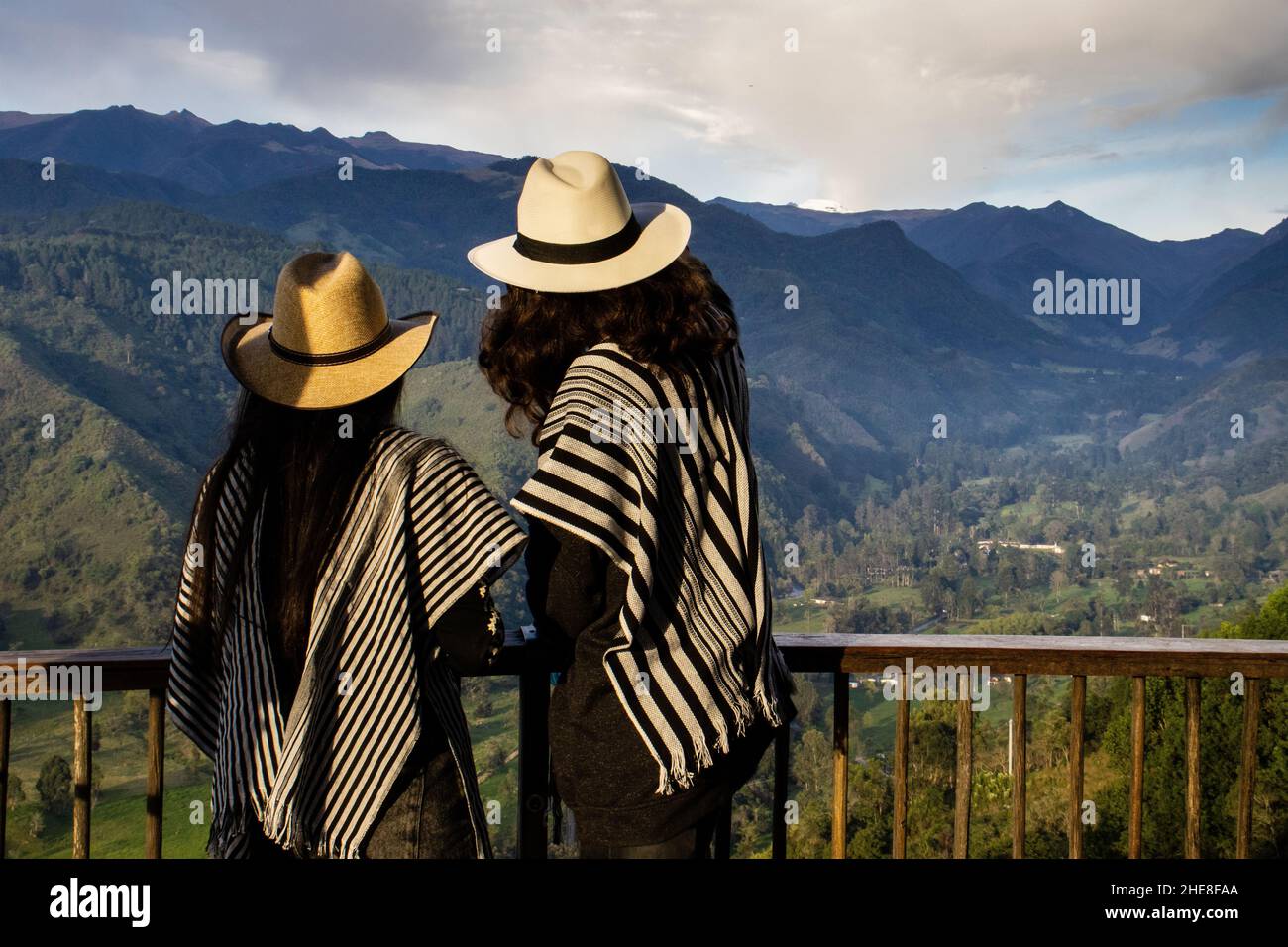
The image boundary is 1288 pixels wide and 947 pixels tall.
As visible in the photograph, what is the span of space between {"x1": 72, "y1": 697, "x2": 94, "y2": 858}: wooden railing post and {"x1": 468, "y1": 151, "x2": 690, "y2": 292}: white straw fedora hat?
43.5 inches

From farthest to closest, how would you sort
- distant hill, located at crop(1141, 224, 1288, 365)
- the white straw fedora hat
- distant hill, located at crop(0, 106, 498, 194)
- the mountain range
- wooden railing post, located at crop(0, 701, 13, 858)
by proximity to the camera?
distant hill, located at crop(0, 106, 498, 194), distant hill, located at crop(1141, 224, 1288, 365), the mountain range, wooden railing post, located at crop(0, 701, 13, 858), the white straw fedora hat

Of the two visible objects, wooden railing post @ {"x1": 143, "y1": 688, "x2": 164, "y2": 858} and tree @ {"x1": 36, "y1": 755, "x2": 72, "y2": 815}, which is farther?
tree @ {"x1": 36, "y1": 755, "x2": 72, "y2": 815}

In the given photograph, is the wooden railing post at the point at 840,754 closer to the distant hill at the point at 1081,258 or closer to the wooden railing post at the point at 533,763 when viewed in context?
the wooden railing post at the point at 533,763

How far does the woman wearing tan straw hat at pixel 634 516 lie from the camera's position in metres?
1.43

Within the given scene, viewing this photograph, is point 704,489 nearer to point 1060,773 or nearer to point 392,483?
point 392,483

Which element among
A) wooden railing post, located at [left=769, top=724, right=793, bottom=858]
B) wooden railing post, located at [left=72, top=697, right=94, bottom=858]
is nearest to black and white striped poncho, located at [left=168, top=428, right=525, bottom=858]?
wooden railing post, located at [left=72, top=697, right=94, bottom=858]

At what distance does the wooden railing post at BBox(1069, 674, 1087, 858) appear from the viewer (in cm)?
208

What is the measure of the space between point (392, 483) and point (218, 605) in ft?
1.06

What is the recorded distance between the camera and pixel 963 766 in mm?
2158

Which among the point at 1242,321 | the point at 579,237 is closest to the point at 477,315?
the point at 579,237

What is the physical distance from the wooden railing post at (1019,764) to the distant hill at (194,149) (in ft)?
328

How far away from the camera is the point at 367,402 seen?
1537 millimetres

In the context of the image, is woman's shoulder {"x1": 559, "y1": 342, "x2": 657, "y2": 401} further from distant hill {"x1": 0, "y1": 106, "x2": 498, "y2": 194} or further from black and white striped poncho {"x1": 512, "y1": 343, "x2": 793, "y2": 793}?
distant hill {"x1": 0, "y1": 106, "x2": 498, "y2": 194}

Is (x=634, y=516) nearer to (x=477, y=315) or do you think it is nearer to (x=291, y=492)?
(x=291, y=492)
